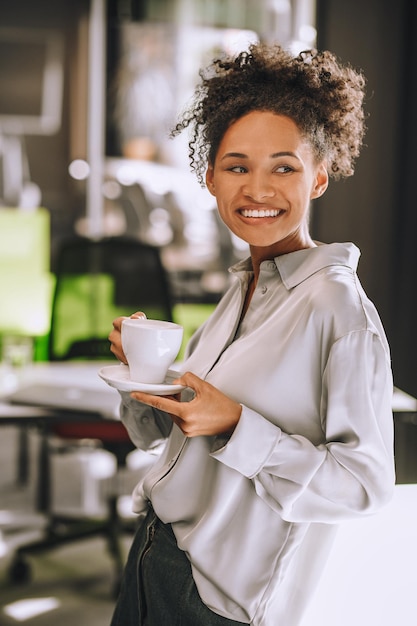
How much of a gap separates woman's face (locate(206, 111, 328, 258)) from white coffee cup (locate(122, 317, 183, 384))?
176 mm

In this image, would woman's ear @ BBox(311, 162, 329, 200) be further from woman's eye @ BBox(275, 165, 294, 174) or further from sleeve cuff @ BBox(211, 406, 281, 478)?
sleeve cuff @ BBox(211, 406, 281, 478)

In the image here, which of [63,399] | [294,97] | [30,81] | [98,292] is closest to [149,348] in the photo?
[294,97]

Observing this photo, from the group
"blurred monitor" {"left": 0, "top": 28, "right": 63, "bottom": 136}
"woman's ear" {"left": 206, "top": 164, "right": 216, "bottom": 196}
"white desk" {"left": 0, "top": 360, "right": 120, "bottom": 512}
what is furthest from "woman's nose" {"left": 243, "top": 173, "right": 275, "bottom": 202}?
"blurred monitor" {"left": 0, "top": 28, "right": 63, "bottom": 136}

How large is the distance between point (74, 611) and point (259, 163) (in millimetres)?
2042

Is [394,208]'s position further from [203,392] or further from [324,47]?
[203,392]

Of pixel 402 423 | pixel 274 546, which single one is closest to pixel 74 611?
pixel 402 423

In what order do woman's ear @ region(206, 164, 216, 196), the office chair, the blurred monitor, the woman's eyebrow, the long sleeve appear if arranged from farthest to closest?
1. the blurred monitor
2. the office chair
3. woman's ear @ region(206, 164, 216, 196)
4. the woman's eyebrow
5. the long sleeve

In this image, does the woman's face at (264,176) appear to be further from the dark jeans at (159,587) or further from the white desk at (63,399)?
the white desk at (63,399)

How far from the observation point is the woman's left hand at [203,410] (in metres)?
0.93

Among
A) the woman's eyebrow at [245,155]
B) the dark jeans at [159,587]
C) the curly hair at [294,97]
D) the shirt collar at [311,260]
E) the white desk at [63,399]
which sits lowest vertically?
the white desk at [63,399]

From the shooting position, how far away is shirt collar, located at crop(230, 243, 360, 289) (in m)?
1.03

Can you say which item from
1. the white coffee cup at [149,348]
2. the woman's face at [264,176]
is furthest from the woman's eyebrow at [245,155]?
the white coffee cup at [149,348]

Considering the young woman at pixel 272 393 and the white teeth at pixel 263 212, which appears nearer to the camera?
the young woman at pixel 272 393

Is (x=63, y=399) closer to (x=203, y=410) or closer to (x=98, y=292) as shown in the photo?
(x=98, y=292)
